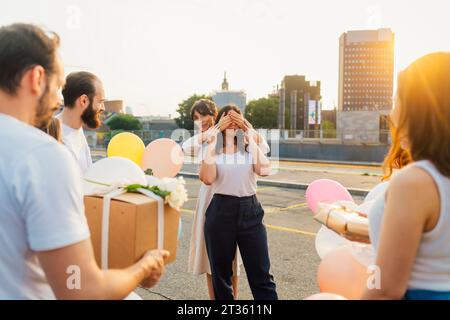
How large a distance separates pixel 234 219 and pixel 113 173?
4.41 feet

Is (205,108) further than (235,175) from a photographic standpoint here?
Yes

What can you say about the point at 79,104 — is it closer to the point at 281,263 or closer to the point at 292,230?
the point at 281,263

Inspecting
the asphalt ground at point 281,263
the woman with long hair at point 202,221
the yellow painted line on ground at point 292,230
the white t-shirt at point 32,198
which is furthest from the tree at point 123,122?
the white t-shirt at point 32,198

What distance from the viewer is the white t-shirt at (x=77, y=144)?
2.98 metres

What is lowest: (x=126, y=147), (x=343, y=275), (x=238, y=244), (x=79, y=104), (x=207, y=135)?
(x=238, y=244)

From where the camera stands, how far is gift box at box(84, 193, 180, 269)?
1.49 m

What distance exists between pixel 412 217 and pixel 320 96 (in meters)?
111

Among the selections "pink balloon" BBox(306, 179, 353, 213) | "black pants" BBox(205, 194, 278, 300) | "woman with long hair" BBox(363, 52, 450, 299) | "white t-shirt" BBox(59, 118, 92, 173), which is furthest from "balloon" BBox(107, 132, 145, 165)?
"woman with long hair" BBox(363, 52, 450, 299)

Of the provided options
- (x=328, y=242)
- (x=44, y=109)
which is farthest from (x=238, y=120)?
(x=44, y=109)

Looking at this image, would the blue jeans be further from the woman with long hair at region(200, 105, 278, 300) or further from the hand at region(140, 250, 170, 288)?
the woman with long hair at region(200, 105, 278, 300)

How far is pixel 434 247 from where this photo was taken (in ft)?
4.18

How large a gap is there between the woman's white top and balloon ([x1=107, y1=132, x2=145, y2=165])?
32.8 inches

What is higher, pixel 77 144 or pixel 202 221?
pixel 77 144
